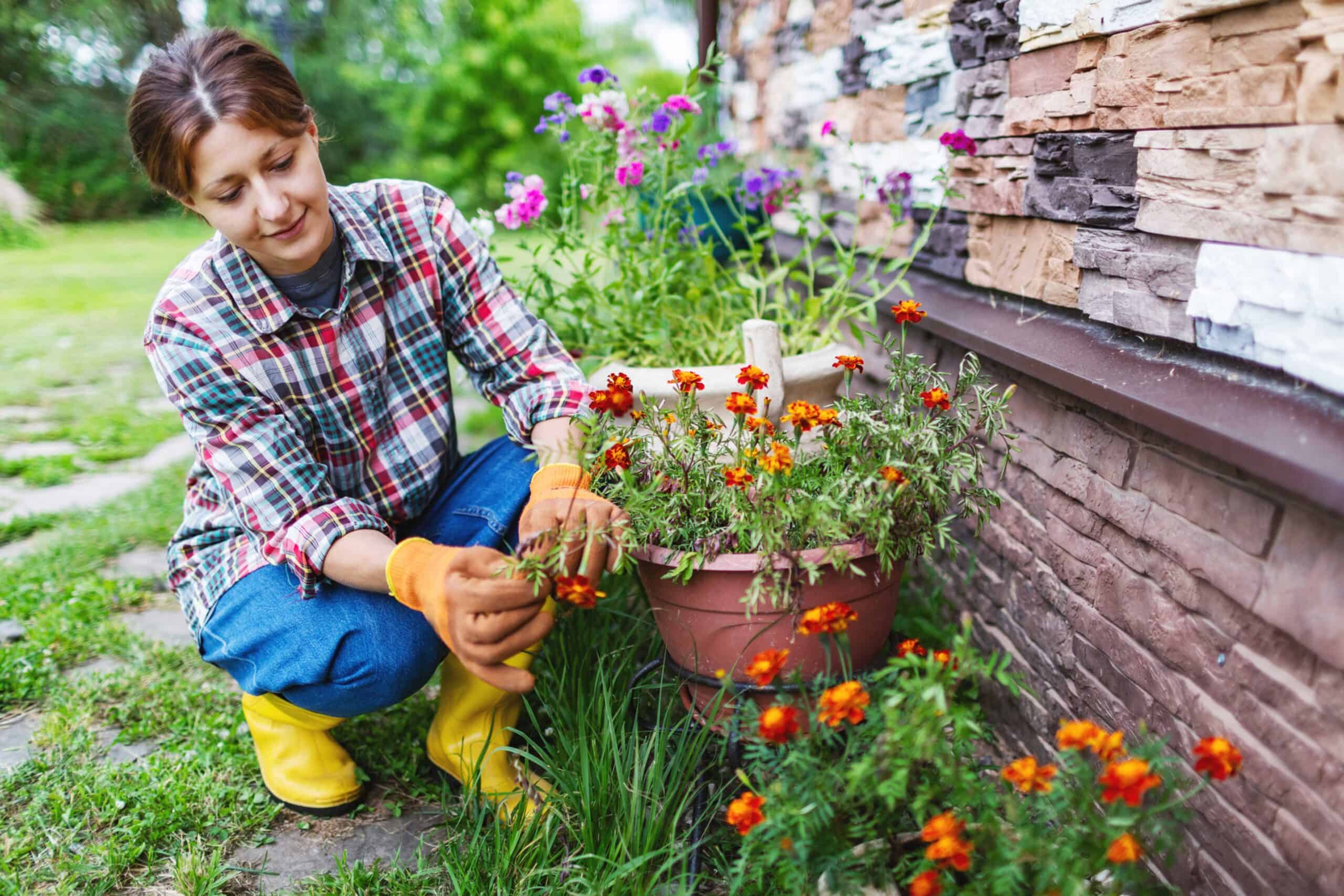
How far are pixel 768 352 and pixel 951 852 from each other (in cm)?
86

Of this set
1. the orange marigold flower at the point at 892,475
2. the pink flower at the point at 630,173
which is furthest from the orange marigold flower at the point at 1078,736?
the pink flower at the point at 630,173

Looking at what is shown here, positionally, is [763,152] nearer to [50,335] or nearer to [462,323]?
[462,323]

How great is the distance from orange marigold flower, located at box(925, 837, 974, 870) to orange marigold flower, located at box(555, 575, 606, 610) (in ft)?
1.63

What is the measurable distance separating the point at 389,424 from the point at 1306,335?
57.6 inches

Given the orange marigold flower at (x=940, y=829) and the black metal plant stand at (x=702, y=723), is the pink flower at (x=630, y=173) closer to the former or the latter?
the black metal plant stand at (x=702, y=723)

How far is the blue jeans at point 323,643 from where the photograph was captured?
60.9 inches

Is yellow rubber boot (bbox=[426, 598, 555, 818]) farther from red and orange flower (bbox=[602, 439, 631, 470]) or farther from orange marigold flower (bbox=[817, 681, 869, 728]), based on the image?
orange marigold flower (bbox=[817, 681, 869, 728])

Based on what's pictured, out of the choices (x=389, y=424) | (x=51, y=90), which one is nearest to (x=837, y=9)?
(x=389, y=424)

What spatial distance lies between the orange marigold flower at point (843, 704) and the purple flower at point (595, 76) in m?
1.58

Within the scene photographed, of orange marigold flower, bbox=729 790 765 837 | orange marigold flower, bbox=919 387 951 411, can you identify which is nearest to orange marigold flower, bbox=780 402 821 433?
orange marigold flower, bbox=919 387 951 411

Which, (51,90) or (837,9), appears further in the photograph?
(51,90)

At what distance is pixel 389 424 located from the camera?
179 cm

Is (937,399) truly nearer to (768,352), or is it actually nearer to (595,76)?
(768,352)

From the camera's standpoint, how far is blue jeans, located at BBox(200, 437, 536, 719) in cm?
155
